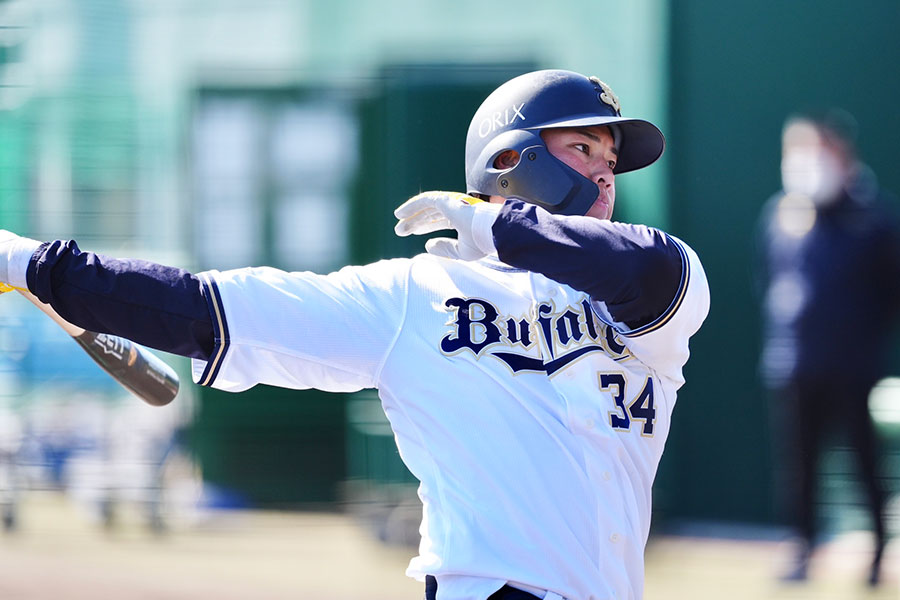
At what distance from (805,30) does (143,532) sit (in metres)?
4.20

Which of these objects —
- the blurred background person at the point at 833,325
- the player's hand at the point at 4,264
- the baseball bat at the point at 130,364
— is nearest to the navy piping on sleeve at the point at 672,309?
the baseball bat at the point at 130,364

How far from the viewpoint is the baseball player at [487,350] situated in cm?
214

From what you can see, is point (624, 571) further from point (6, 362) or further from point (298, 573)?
point (6, 362)

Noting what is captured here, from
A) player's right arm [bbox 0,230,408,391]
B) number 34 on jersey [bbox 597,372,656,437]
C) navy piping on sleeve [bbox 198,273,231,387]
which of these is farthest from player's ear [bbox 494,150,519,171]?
navy piping on sleeve [bbox 198,273,231,387]

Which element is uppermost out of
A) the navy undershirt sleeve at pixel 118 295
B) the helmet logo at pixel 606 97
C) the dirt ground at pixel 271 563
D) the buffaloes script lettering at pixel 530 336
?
the helmet logo at pixel 606 97

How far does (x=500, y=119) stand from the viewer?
8.82 ft

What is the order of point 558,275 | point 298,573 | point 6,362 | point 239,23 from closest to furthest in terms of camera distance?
point 558,275 → point 298,573 → point 6,362 → point 239,23

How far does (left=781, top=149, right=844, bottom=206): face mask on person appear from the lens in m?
5.55

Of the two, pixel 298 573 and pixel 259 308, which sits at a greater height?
pixel 259 308

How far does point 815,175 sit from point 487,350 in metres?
3.90

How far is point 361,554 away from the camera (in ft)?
20.3

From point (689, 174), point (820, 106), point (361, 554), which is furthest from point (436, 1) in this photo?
point (361, 554)

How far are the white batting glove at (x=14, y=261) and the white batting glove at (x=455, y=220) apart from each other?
0.62 metres

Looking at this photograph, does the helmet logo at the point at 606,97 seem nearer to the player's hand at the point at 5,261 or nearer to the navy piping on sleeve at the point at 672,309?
the navy piping on sleeve at the point at 672,309
